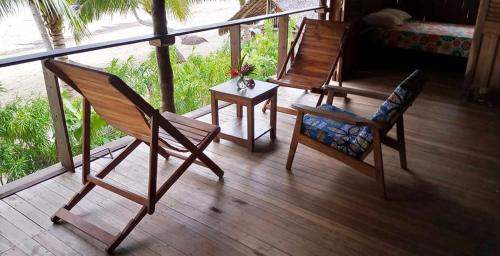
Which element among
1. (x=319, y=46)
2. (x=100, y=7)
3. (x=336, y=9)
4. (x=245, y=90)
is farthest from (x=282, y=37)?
(x=100, y=7)

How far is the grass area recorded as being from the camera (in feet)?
14.5

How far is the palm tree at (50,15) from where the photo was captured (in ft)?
15.9

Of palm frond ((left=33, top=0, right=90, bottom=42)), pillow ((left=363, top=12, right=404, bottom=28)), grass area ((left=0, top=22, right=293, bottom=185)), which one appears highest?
palm frond ((left=33, top=0, right=90, bottom=42))

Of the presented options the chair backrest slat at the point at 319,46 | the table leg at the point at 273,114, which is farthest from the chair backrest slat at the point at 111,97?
the chair backrest slat at the point at 319,46

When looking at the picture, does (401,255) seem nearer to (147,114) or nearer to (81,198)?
(147,114)

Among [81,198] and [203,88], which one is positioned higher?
[81,198]

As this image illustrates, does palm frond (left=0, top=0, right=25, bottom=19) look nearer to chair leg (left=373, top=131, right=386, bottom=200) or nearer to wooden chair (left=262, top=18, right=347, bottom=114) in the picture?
wooden chair (left=262, top=18, right=347, bottom=114)

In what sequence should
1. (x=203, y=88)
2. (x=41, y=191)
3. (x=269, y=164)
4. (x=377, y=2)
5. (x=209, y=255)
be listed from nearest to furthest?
(x=209, y=255), (x=41, y=191), (x=269, y=164), (x=377, y=2), (x=203, y=88)

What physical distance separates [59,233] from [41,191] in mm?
503

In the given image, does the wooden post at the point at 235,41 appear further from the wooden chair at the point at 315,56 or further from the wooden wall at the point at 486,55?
the wooden wall at the point at 486,55

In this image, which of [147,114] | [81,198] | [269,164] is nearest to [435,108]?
[269,164]

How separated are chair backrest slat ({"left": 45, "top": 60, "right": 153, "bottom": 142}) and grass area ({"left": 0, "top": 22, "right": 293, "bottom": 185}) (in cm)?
182

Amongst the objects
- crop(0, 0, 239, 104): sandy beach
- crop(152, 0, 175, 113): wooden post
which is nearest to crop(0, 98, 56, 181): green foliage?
crop(152, 0, 175, 113): wooden post

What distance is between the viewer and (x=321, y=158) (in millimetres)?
2910
